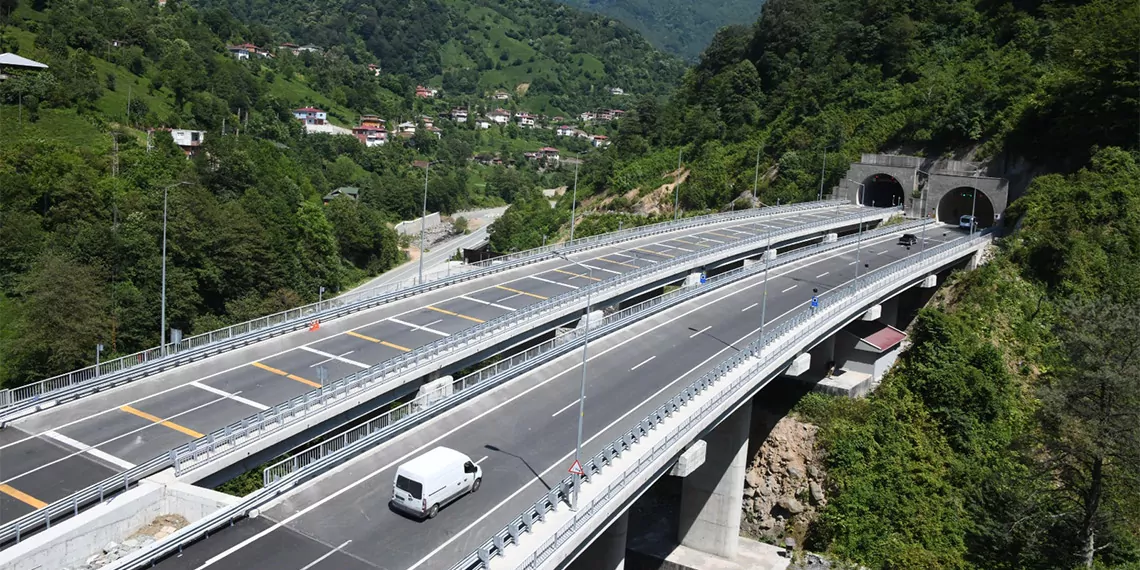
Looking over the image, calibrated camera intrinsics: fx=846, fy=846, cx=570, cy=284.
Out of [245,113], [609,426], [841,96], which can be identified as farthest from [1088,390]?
[245,113]

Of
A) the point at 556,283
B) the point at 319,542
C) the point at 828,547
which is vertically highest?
the point at 556,283

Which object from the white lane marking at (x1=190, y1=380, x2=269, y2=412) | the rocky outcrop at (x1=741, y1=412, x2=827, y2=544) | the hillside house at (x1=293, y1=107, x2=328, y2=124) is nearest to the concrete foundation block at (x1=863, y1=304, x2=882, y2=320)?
the rocky outcrop at (x1=741, y1=412, x2=827, y2=544)

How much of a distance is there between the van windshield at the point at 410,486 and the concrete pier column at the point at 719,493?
22305 millimetres

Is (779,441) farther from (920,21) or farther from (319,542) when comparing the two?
(920,21)

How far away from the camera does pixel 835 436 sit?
48.2m

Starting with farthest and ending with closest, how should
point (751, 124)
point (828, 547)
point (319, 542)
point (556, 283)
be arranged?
point (751, 124)
point (556, 283)
point (828, 547)
point (319, 542)

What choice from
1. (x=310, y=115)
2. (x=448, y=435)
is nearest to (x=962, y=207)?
(x=448, y=435)

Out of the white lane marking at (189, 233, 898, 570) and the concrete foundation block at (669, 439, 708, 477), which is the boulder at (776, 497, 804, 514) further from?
the concrete foundation block at (669, 439, 708, 477)

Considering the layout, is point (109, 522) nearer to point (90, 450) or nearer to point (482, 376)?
point (90, 450)

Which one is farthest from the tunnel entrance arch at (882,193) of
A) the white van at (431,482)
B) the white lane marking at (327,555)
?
the white lane marking at (327,555)

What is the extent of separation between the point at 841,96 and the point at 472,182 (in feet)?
265

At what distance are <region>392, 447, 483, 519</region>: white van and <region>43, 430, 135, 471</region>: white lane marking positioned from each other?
756 cm

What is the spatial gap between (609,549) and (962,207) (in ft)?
247

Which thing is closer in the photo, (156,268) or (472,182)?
(156,268)
